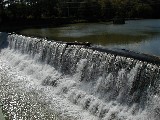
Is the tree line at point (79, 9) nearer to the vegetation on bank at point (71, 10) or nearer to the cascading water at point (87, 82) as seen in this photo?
the vegetation on bank at point (71, 10)

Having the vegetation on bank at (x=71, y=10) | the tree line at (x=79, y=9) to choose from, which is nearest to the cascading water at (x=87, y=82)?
the vegetation on bank at (x=71, y=10)

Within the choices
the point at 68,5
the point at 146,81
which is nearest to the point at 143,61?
the point at 146,81

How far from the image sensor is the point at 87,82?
49.1 ft

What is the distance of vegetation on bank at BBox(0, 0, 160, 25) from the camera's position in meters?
47.3

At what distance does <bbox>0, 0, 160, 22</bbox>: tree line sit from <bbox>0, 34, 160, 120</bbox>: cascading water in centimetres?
2790

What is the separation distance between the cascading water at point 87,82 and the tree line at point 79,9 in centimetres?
2790

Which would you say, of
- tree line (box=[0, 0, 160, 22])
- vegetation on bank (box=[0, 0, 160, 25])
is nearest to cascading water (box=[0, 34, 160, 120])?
vegetation on bank (box=[0, 0, 160, 25])

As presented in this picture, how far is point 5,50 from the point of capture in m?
25.0

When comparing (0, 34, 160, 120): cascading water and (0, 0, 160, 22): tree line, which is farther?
(0, 0, 160, 22): tree line

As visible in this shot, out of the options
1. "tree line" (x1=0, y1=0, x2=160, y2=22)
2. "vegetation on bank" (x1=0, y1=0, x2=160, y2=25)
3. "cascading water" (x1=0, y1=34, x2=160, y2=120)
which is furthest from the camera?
"tree line" (x1=0, y1=0, x2=160, y2=22)

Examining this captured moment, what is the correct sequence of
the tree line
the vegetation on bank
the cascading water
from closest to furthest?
the cascading water → the vegetation on bank → the tree line

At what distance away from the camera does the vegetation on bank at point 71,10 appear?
1861 inches

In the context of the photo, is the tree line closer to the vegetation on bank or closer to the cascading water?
the vegetation on bank

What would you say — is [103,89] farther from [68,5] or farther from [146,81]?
[68,5]
